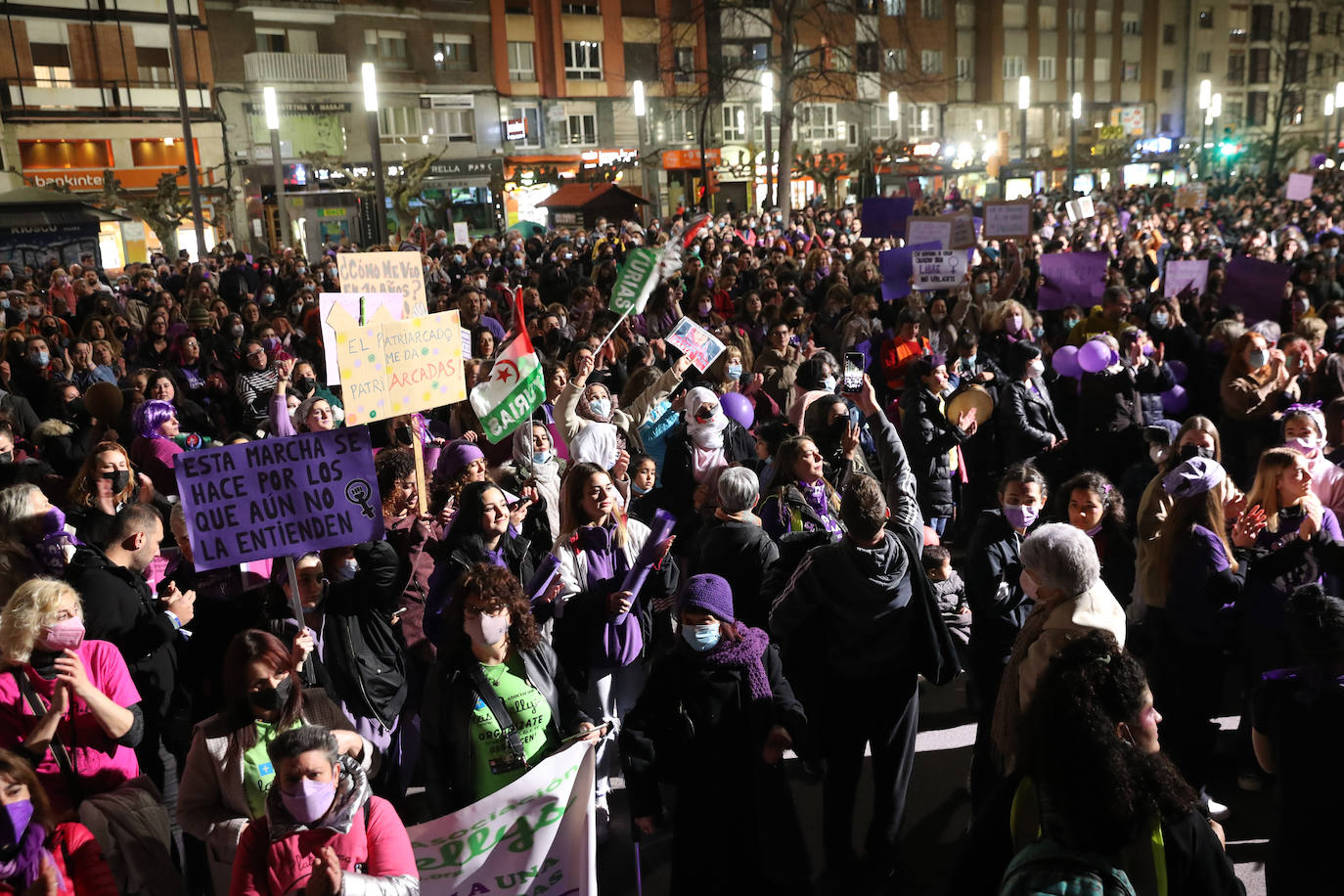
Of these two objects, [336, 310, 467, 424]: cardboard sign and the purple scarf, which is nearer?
the purple scarf

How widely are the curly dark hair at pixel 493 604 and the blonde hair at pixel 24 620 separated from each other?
1.29m

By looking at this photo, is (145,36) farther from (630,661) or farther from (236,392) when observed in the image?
(630,661)

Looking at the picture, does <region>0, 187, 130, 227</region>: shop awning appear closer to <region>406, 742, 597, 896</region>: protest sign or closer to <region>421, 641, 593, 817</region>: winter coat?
<region>421, 641, 593, 817</region>: winter coat

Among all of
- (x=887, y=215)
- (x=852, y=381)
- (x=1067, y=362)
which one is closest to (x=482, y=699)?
(x=852, y=381)

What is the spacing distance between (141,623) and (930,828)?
135 inches

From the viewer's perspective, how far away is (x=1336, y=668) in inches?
134

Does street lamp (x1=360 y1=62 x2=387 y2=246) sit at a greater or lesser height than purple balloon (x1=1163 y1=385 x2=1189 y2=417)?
greater

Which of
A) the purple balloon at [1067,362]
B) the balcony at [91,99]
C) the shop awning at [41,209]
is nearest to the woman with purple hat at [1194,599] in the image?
the purple balloon at [1067,362]

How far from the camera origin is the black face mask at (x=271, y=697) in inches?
145

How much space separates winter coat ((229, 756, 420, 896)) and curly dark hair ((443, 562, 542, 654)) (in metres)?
0.88

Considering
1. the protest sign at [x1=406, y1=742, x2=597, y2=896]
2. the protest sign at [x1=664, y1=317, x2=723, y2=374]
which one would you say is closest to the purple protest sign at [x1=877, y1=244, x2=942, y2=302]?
the protest sign at [x1=664, y1=317, x2=723, y2=374]

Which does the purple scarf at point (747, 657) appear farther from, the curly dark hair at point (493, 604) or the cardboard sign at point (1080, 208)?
the cardboard sign at point (1080, 208)

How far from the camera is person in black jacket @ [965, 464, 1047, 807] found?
4758 millimetres

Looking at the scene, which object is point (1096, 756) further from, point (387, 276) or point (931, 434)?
point (387, 276)
